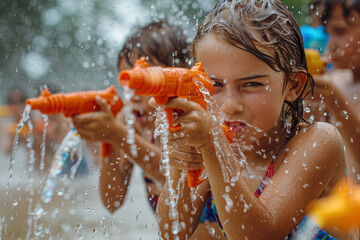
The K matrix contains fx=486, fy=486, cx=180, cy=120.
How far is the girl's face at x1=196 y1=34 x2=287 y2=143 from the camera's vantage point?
1909 millimetres

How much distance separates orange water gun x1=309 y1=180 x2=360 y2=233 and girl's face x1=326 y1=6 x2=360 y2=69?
122 cm

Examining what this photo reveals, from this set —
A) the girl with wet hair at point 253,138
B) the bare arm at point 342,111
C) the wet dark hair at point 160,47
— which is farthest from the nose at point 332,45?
the girl with wet hair at point 253,138

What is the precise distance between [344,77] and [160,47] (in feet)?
4.34

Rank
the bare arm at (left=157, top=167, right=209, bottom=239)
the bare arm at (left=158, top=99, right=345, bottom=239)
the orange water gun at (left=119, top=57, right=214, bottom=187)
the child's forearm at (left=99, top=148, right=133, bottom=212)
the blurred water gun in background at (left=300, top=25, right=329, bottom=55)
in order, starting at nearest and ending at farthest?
the orange water gun at (left=119, top=57, right=214, bottom=187) → the bare arm at (left=158, top=99, right=345, bottom=239) → the bare arm at (left=157, top=167, right=209, bottom=239) → the child's forearm at (left=99, top=148, right=133, bottom=212) → the blurred water gun in background at (left=300, top=25, right=329, bottom=55)

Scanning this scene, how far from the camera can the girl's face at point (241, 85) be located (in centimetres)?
191

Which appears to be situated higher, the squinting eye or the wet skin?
the squinting eye

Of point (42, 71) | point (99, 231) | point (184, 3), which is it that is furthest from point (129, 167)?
point (42, 71)

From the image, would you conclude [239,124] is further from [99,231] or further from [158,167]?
[99,231]

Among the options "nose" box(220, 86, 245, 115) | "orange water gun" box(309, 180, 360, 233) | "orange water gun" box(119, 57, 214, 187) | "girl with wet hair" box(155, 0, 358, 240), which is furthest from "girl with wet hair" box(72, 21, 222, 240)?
"orange water gun" box(119, 57, 214, 187)

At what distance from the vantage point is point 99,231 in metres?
3.67

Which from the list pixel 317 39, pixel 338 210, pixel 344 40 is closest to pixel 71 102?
pixel 338 210

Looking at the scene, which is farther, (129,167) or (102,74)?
(102,74)

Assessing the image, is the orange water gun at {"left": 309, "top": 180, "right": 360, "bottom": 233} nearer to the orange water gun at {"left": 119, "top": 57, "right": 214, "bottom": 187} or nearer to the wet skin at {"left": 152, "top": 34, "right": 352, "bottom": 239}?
the wet skin at {"left": 152, "top": 34, "right": 352, "bottom": 239}

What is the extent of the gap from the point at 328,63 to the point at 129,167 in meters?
1.48
